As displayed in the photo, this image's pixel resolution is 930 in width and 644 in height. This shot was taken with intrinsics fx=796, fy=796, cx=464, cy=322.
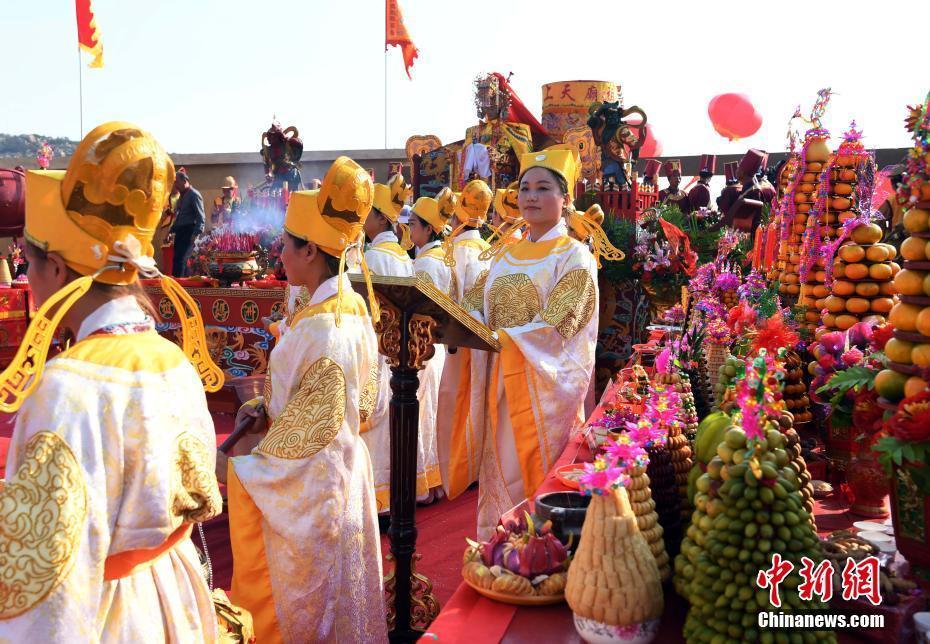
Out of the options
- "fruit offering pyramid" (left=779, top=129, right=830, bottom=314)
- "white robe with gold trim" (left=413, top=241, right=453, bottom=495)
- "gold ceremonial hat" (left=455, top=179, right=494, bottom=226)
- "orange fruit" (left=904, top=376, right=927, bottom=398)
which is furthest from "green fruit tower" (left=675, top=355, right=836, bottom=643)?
"gold ceremonial hat" (left=455, top=179, right=494, bottom=226)

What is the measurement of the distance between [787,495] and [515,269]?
2.67 metres

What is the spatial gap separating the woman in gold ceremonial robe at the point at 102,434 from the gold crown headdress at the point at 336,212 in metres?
0.83

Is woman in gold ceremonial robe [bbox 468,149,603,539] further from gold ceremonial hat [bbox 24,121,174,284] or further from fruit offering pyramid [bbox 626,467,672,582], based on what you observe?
gold ceremonial hat [bbox 24,121,174,284]

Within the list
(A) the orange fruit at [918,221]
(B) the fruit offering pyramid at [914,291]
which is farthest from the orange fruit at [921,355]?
(A) the orange fruit at [918,221]

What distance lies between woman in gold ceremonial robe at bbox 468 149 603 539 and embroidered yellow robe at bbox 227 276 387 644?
1207 millimetres

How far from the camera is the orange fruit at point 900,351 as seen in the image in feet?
5.30

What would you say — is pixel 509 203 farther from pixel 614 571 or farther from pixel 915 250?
pixel 614 571

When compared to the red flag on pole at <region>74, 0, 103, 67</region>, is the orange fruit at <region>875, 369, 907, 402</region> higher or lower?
lower

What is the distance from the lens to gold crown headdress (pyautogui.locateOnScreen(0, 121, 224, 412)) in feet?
4.85

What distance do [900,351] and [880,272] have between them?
1108 millimetres

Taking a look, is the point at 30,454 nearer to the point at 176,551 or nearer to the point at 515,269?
the point at 176,551

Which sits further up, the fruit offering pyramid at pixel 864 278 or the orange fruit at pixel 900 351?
the fruit offering pyramid at pixel 864 278

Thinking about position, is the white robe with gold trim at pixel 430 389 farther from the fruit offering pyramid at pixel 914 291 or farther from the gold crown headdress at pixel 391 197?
the fruit offering pyramid at pixel 914 291

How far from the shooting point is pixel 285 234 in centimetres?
255
